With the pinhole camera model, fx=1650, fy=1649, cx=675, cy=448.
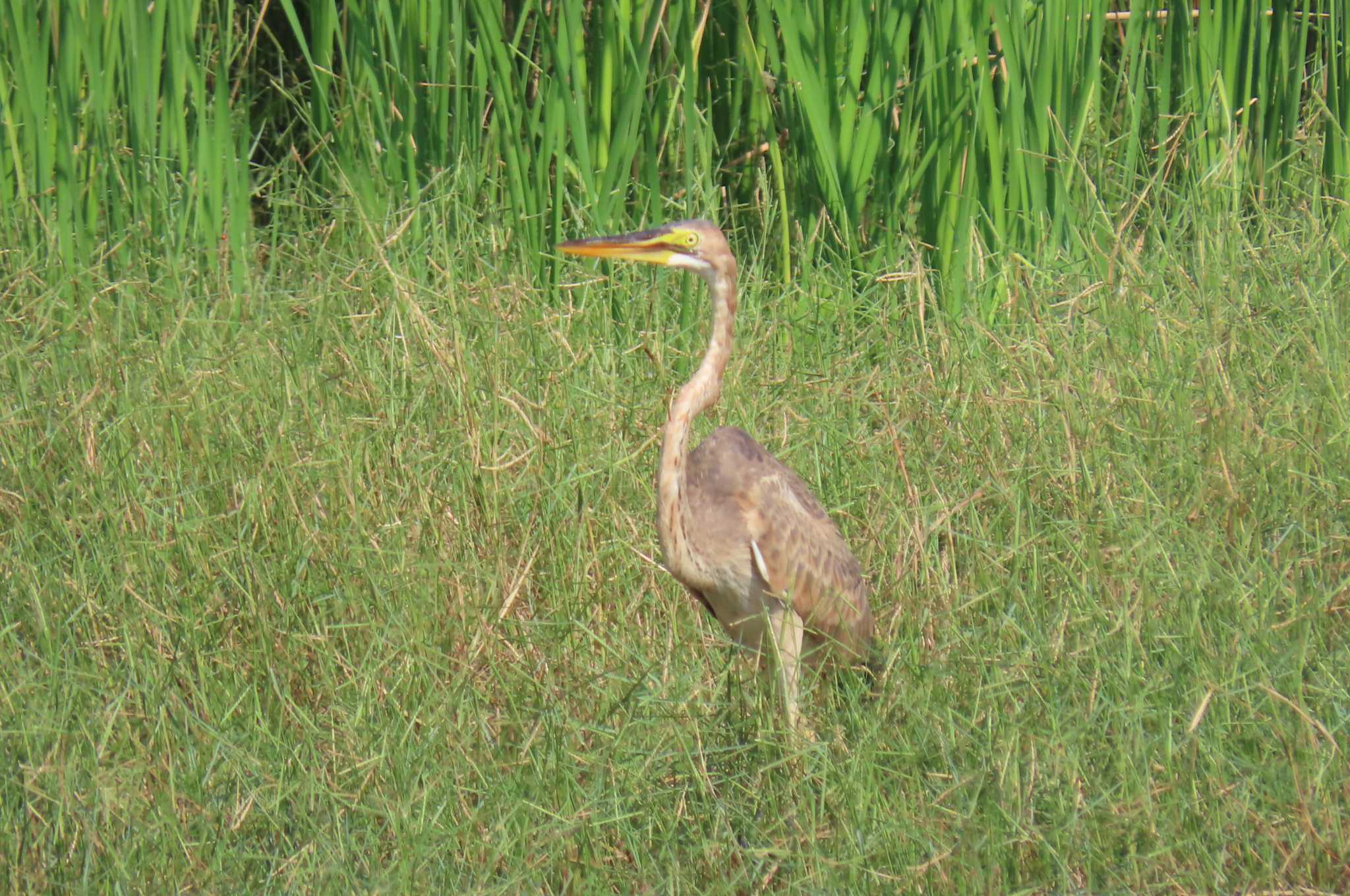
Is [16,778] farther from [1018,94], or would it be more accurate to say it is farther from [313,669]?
[1018,94]

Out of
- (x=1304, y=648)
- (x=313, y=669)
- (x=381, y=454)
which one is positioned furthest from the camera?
(x=381, y=454)

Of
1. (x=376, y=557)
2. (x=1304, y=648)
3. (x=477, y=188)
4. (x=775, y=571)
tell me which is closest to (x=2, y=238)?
(x=477, y=188)

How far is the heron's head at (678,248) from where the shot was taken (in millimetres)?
3879

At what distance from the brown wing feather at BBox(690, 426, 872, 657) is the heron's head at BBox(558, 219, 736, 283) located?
43 cm

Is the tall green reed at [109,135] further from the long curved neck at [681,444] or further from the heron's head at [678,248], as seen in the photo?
the long curved neck at [681,444]

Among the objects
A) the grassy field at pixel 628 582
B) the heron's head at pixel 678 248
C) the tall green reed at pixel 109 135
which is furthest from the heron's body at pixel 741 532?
the tall green reed at pixel 109 135

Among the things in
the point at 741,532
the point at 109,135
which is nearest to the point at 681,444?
the point at 741,532

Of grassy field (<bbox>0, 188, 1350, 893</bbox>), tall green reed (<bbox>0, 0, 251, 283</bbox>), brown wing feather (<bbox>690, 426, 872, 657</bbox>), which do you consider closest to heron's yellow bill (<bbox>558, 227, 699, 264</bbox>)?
brown wing feather (<bbox>690, 426, 872, 657</bbox>)

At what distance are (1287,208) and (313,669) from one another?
3.65 metres

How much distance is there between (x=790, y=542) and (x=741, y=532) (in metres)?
0.12

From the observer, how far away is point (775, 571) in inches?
153

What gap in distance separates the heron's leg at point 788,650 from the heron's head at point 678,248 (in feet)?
2.66

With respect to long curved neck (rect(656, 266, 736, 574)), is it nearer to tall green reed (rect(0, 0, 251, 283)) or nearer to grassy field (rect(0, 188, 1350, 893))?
grassy field (rect(0, 188, 1350, 893))

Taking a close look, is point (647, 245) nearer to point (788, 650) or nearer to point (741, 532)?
point (741, 532)
